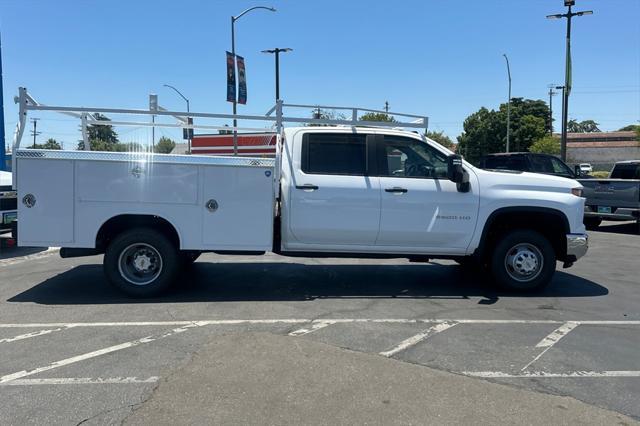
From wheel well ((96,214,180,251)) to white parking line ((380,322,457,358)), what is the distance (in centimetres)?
322

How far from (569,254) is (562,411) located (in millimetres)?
3767

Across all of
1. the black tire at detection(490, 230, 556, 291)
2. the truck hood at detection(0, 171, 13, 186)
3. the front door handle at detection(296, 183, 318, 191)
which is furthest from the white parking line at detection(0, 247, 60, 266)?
the black tire at detection(490, 230, 556, 291)

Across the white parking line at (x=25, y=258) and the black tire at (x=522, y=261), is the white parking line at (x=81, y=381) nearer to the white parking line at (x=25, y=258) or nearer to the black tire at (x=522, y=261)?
the black tire at (x=522, y=261)

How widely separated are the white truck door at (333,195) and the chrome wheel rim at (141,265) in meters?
1.78

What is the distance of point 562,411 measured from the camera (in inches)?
149

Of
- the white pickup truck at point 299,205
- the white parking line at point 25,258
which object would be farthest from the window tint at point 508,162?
the white parking line at point 25,258

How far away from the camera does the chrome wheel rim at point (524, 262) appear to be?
7168mm

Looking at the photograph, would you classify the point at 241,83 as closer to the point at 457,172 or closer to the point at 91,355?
the point at 457,172

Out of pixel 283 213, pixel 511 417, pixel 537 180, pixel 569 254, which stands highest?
pixel 537 180

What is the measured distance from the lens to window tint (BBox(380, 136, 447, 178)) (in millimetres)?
6945

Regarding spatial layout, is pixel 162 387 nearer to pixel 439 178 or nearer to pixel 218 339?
pixel 218 339

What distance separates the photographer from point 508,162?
14.8 m

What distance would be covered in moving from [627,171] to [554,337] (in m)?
12.0

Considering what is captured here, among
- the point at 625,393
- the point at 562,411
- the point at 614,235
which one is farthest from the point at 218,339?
the point at 614,235
